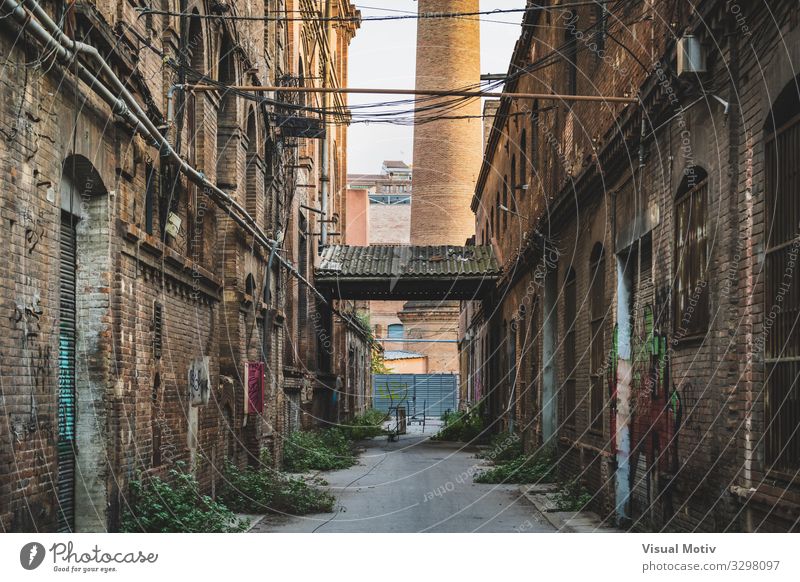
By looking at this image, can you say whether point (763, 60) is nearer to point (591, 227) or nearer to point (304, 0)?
point (591, 227)

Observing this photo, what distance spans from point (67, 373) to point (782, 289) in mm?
6765

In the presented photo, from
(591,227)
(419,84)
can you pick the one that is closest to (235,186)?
(591,227)

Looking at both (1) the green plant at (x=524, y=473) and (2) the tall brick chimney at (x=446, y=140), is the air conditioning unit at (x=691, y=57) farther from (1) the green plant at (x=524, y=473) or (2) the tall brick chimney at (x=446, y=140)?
(2) the tall brick chimney at (x=446, y=140)

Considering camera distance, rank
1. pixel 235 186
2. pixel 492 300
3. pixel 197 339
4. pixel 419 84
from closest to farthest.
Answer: pixel 197 339 → pixel 235 186 → pixel 492 300 → pixel 419 84

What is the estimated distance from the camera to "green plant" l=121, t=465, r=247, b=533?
1055 cm

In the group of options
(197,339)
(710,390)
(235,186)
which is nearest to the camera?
(710,390)

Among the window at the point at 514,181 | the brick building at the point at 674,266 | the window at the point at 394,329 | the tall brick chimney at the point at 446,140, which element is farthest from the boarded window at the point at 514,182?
the window at the point at 394,329

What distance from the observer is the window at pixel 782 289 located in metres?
7.17

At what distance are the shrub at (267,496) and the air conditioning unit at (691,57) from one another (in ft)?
27.3

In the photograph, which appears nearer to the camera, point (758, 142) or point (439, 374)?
point (758, 142)

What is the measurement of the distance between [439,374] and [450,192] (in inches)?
575

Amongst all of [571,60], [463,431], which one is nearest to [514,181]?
[571,60]

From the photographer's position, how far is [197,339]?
564 inches

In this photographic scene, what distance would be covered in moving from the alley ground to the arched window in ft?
5.98
